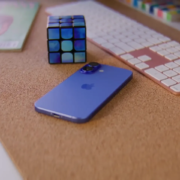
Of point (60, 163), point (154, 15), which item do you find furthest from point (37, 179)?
point (154, 15)

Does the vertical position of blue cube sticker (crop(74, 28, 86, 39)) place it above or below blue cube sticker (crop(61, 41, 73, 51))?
above

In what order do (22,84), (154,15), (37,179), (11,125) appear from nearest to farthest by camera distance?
(37,179) → (11,125) → (22,84) → (154,15)

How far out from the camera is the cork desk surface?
0.42 metres

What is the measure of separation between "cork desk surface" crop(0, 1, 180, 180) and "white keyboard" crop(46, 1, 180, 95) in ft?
0.11

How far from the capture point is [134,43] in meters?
0.79

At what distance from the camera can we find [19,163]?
43 cm

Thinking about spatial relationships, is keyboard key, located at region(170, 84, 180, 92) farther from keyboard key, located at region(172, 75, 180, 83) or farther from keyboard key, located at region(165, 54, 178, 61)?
keyboard key, located at region(165, 54, 178, 61)

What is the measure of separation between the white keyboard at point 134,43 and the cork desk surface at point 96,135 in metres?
0.03

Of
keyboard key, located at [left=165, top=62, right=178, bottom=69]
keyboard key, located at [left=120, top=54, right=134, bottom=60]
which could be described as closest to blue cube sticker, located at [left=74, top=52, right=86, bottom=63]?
keyboard key, located at [left=120, top=54, right=134, bottom=60]

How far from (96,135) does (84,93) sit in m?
0.11

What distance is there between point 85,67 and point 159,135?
0.82 ft

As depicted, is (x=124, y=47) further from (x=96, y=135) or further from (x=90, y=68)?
(x=96, y=135)

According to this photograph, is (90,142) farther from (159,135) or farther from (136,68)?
(136,68)

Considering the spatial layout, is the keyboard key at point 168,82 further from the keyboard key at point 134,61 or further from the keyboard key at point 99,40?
the keyboard key at point 99,40
